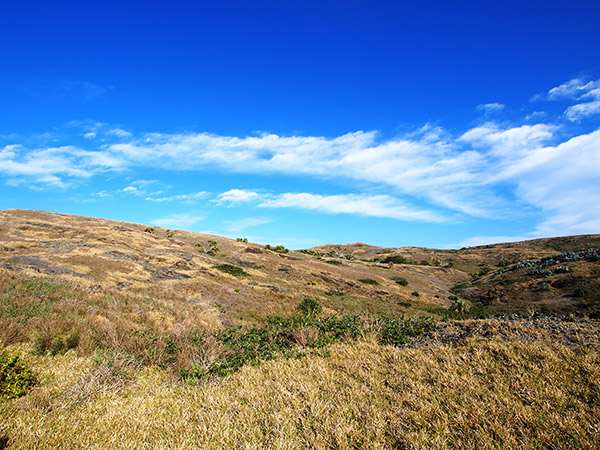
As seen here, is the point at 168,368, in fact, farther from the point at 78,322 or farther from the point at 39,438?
the point at 78,322

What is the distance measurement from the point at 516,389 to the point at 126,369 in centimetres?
754

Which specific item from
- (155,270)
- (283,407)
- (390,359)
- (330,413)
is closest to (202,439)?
(283,407)

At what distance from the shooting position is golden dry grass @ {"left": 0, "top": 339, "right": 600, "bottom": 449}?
3967 millimetres

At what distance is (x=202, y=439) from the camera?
421cm

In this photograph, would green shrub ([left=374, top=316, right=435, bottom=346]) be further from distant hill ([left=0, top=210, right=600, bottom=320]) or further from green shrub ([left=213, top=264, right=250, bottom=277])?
green shrub ([left=213, top=264, right=250, bottom=277])

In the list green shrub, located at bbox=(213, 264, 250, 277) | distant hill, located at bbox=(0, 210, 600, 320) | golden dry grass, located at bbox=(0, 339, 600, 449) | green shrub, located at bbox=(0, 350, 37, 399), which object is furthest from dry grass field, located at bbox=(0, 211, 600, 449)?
green shrub, located at bbox=(213, 264, 250, 277)

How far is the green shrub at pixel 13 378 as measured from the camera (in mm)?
5270

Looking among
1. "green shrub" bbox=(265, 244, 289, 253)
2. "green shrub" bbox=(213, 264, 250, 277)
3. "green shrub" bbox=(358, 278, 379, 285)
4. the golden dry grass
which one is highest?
"green shrub" bbox=(265, 244, 289, 253)

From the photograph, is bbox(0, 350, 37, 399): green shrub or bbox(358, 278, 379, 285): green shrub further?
bbox(358, 278, 379, 285): green shrub

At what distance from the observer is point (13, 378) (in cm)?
546

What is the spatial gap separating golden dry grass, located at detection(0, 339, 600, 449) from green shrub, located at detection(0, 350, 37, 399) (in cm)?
27

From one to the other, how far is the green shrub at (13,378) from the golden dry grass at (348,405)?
275 mm

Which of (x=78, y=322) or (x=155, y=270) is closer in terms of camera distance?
(x=78, y=322)

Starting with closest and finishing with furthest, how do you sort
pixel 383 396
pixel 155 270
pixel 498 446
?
pixel 498 446
pixel 383 396
pixel 155 270
